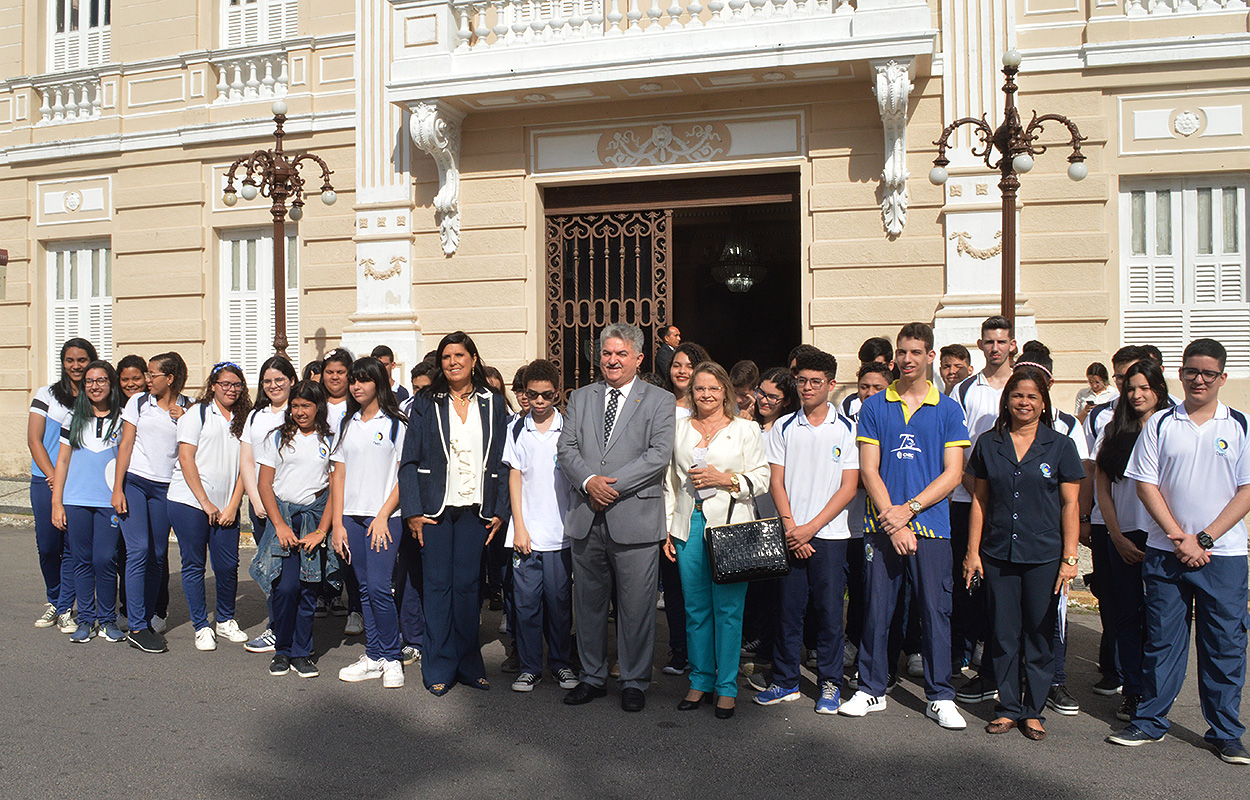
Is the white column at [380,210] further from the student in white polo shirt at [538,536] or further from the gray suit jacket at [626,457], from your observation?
the gray suit jacket at [626,457]

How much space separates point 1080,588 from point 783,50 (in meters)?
6.04

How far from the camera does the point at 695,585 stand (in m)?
5.30

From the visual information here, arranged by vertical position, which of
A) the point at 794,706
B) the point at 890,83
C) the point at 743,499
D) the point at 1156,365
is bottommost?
the point at 794,706

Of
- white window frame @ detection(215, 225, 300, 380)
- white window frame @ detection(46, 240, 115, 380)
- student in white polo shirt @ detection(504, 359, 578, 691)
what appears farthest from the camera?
white window frame @ detection(46, 240, 115, 380)

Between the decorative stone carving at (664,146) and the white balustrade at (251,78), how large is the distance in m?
4.87

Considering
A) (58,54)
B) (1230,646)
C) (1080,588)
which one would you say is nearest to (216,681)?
(1230,646)

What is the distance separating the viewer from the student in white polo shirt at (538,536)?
5707 millimetres

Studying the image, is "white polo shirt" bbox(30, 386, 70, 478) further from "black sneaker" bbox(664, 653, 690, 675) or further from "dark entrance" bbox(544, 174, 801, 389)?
"dark entrance" bbox(544, 174, 801, 389)

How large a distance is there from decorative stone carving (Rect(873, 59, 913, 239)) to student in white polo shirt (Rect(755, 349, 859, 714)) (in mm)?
5858

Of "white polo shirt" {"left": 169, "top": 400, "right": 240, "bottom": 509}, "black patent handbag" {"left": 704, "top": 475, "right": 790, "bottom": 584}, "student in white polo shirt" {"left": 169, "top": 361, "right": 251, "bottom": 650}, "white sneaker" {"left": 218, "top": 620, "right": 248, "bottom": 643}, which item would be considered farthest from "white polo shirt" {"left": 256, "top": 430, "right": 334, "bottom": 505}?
"black patent handbag" {"left": 704, "top": 475, "right": 790, "bottom": 584}

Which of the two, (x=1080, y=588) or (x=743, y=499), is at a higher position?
(x=743, y=499)

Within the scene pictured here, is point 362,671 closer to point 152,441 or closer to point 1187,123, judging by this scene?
point 152,441

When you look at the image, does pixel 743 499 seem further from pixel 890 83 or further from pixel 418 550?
pixel 890 83

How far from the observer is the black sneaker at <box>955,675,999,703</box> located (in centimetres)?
543
